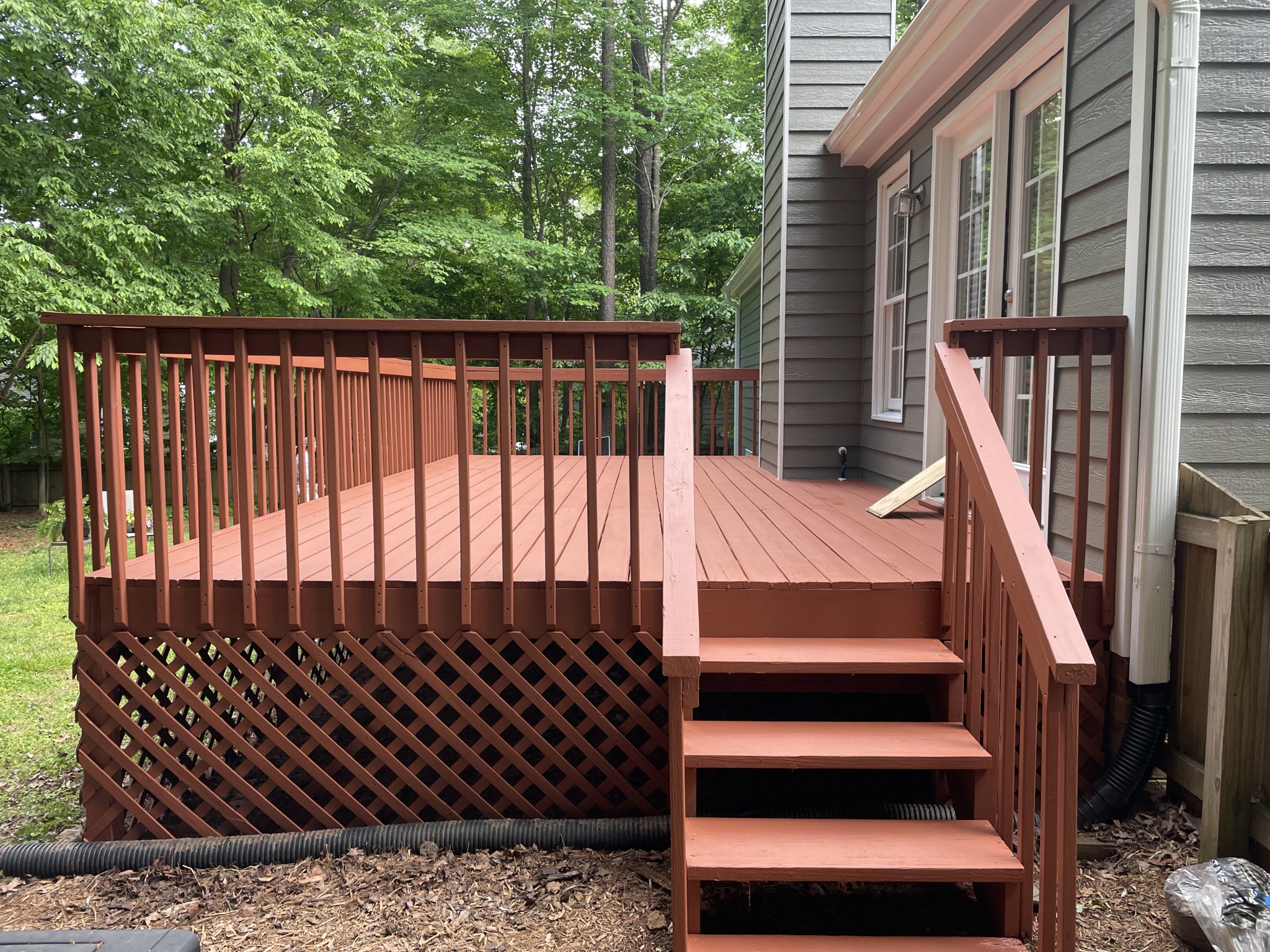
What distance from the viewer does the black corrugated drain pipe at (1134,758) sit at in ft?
8.37

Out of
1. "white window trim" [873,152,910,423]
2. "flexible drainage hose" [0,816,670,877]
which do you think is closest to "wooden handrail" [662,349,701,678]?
"flexible drainage hose" [0,816,670,877]

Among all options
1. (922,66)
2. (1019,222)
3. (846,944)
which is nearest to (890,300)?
(922,66)

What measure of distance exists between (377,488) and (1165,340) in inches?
92.4

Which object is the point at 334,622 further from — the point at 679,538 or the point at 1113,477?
the point at 1113,477

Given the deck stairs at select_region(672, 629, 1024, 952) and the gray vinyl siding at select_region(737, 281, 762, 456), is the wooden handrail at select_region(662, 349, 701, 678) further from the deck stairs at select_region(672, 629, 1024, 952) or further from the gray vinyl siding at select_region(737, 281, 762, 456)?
the gray vinyl siding at select_region(737, 281, 762, 456)


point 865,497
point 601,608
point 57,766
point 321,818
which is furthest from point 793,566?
point 57,766

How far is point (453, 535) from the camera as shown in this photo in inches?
142

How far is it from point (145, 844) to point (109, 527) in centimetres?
99

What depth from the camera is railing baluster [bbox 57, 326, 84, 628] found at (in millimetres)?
2566

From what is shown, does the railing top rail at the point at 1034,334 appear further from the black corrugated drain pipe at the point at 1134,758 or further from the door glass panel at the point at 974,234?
the door glass panel at the point at 974,234

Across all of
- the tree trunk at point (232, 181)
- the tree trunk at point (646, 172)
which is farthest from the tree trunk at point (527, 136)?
the tree trunk at point (232, 181)

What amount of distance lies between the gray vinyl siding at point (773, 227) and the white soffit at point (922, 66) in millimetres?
657

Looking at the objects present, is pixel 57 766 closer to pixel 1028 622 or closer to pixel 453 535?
pixel 453 535

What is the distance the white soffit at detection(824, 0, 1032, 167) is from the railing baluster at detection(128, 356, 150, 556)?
3461mm
